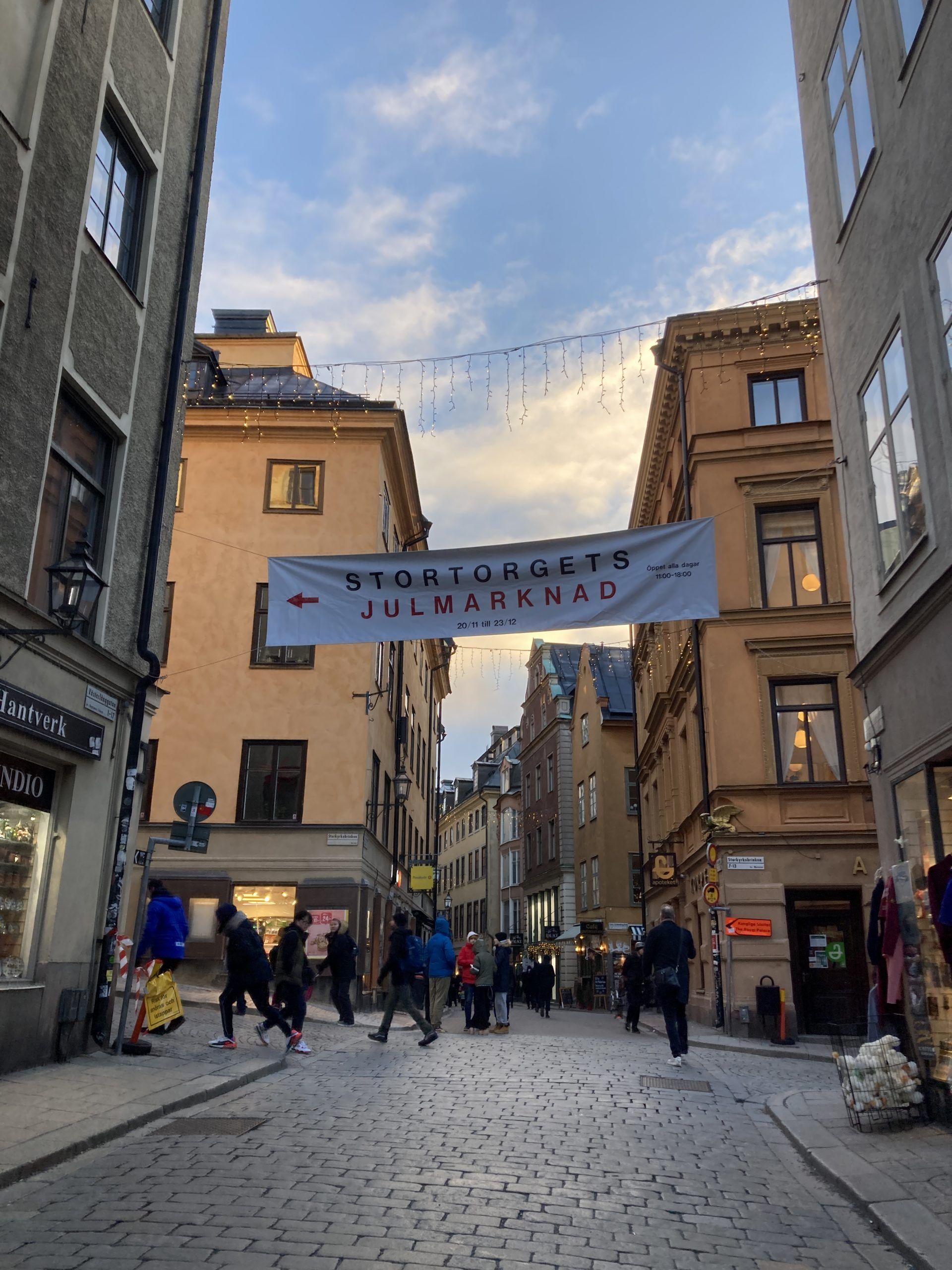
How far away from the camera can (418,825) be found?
42875 mm

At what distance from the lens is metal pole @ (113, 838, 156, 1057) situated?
11.2 metres

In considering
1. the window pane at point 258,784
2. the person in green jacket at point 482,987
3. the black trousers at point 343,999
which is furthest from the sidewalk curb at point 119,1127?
the window pane at point 258,784

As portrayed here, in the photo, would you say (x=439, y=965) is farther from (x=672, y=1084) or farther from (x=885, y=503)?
(x=885, y=503)

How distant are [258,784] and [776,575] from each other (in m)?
12.6

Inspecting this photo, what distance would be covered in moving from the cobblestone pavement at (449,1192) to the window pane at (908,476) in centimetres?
532

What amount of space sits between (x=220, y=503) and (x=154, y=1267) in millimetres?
24025

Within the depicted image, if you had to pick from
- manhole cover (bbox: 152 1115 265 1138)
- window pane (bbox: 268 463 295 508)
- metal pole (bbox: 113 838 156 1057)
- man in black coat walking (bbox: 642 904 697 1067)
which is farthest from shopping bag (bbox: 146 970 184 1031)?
window pane (bbox: 268 463 295 508)

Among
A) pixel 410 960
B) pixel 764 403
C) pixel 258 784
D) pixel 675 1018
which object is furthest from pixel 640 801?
pixel 675 1018

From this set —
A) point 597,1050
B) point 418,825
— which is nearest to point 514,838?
point 418,825

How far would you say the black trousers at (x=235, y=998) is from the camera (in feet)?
41.3

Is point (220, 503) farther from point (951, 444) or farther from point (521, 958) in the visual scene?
point (521, 958)

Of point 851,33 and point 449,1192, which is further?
point 851,33

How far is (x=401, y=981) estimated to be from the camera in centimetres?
1514

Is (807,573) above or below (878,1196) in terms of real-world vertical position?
Result: above
